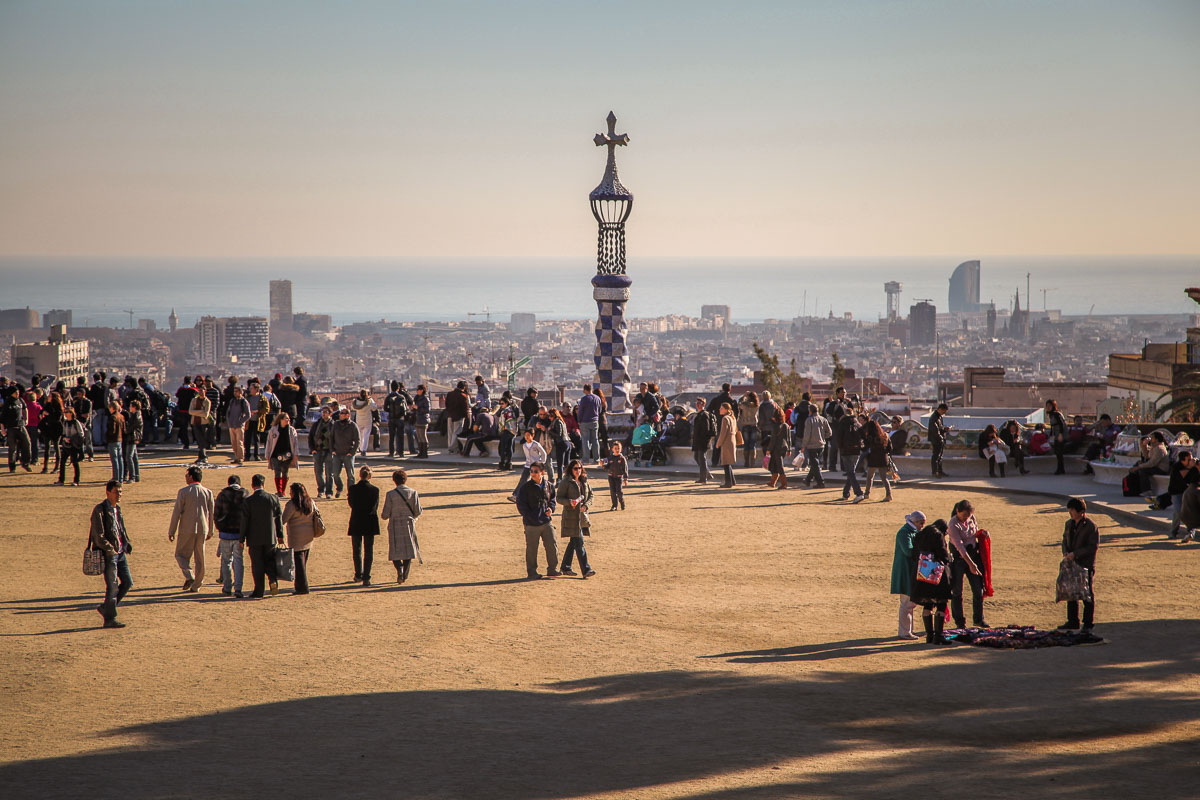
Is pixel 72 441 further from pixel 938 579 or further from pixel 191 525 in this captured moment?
pixel 938 579

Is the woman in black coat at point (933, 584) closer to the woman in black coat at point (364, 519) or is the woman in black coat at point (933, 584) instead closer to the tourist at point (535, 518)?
the tourist at point (535, 518)

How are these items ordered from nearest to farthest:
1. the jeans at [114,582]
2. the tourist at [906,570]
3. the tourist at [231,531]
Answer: the tourist at [906,570] → the jeans at [114,582] → the tourist at [231,531]

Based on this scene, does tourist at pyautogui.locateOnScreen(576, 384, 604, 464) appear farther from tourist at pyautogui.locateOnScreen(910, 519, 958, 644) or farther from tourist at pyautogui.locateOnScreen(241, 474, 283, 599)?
tourist at pyautogui.locateOnScreen(910, 519, 958, 644)

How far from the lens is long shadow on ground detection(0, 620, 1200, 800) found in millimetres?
8203

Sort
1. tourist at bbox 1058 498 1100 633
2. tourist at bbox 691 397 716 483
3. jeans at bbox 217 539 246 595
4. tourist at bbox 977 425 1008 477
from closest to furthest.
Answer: tourist at bbox 1058 498 1100 633 → jeans at bbox 217 539 246 595 → tourist at bbox 691 397 716 483 → tourist at bbox 977 425 1008 477

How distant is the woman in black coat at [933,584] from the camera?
1173cm

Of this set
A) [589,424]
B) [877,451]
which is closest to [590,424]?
[589,424]

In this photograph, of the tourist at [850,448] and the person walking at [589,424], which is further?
the person walking at [589,424]

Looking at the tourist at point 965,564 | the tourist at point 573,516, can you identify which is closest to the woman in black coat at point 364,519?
the tourist at point 573,516

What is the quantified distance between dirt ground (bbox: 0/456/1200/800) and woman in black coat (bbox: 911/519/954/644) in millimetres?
352

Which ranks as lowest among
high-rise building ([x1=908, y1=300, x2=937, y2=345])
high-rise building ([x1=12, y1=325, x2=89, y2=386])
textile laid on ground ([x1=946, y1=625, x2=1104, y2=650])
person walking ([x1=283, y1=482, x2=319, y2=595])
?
textile laid on ground ([x1=946, y1=625, x2=1104, y2=650])

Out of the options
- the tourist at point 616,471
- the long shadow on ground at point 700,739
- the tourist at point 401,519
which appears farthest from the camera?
the tourist at point 616,471

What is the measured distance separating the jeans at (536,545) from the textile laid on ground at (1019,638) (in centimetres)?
510

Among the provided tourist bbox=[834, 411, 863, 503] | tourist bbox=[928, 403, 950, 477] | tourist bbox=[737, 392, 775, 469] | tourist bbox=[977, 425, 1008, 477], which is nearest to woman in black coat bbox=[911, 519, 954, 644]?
tourist bbox=[834, 411, 863, 503]
